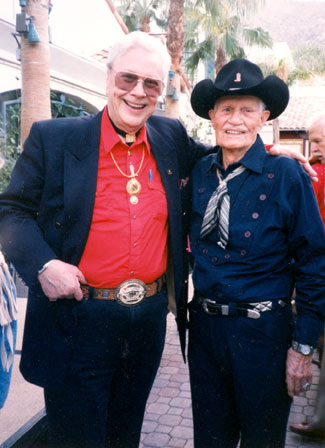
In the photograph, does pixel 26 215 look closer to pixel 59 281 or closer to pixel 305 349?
pixel 59 281

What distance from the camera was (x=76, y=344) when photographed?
2232 mm

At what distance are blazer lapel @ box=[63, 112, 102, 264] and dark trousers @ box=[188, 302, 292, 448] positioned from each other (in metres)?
0.63

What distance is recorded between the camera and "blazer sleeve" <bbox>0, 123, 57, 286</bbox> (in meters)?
2.11

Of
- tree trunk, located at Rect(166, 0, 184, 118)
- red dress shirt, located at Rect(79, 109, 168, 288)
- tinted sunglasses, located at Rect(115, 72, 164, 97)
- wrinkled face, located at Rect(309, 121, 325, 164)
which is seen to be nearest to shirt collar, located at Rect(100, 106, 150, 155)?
red dress shirt, located at Rect(79, 109, 168, 288)

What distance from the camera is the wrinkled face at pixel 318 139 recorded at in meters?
4.04

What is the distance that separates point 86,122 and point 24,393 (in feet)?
5.76

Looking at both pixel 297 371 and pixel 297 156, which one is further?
pixel 297 156

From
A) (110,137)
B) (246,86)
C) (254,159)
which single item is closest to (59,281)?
(110,137)

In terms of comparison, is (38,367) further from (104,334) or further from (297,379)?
(297,379)

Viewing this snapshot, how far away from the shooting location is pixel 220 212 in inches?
87.3

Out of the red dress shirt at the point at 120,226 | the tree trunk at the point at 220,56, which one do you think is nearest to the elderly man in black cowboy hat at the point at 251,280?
the red dress shirt at the point at 120,226

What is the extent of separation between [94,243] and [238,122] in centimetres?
87

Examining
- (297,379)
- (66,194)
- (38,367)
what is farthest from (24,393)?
(297,379)

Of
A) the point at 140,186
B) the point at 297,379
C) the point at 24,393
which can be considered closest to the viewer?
the point at 297,379
